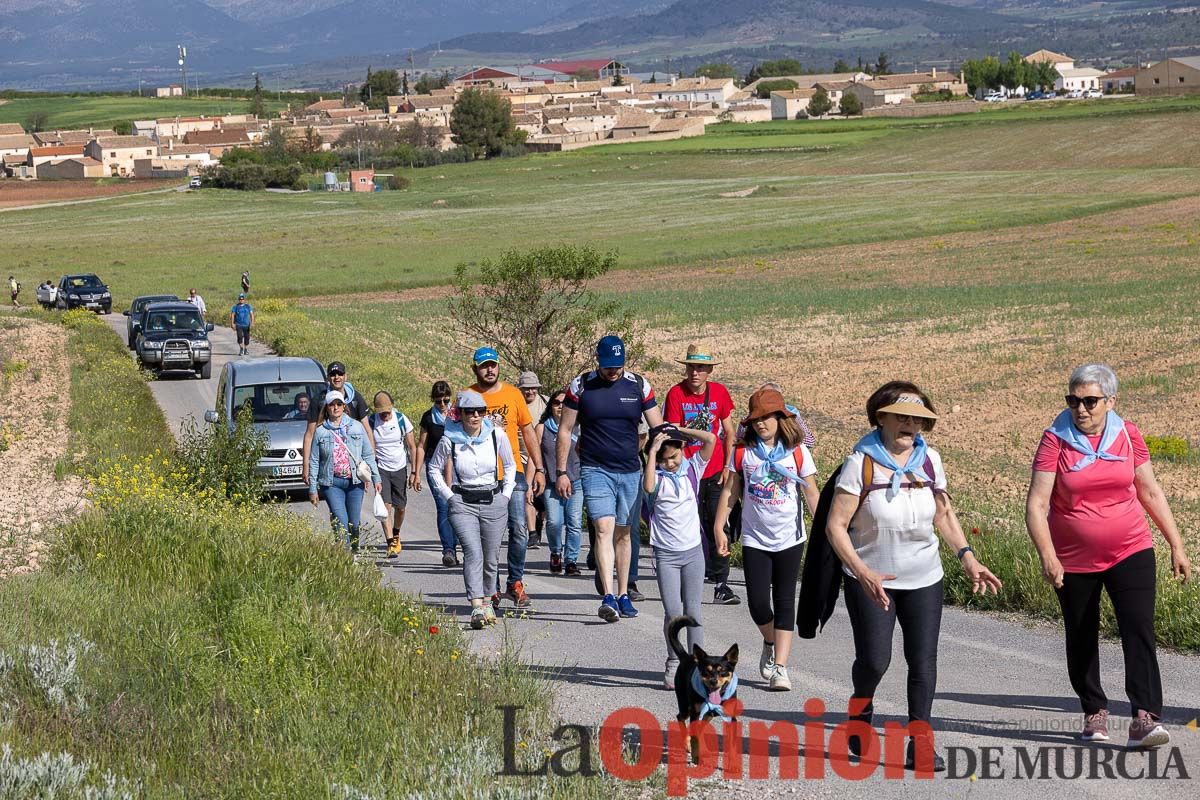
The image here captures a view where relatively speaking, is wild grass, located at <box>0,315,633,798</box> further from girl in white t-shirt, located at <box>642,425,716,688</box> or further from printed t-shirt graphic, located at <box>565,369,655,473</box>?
printed t-shirt graphic, located at <box>565,369,655,473</box>

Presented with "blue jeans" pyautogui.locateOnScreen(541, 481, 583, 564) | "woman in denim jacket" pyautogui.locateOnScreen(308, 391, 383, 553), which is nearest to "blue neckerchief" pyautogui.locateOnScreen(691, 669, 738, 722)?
"blue jeans" pyautogui.locateOnScreen(541, 481, 583, 564)

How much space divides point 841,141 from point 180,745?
130 m

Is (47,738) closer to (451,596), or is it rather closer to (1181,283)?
(451,596)

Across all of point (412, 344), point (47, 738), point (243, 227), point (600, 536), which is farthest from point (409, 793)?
point (243, 227)

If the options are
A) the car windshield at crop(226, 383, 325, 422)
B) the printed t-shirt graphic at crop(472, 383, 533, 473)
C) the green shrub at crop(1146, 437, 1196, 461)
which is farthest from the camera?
the green shrub at crop(1146, 437, 1196, 461)

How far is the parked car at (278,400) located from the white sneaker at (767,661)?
34.7 feet

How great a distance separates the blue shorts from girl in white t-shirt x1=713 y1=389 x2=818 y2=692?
1631 mm

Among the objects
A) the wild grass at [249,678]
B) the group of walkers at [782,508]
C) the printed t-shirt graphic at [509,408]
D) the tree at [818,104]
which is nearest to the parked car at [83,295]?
the group of walkers at [782,508]

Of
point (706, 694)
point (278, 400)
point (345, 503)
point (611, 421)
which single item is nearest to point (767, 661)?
point (706, 694)

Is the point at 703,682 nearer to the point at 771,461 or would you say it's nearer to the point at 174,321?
the point at 771,461

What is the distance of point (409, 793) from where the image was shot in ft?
20.5

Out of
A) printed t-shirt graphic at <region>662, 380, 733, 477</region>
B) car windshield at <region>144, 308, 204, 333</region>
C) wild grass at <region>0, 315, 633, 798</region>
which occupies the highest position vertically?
printed t-shirt graphic at <region>662, 380, 733, 477</region>

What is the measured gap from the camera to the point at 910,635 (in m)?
7.21

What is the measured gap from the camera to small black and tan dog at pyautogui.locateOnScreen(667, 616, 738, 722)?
7180 mm
